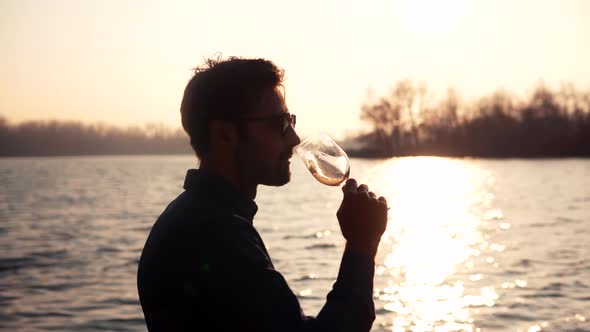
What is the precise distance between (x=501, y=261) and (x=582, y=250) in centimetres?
278

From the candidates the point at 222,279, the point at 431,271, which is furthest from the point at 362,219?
the point at 431,271

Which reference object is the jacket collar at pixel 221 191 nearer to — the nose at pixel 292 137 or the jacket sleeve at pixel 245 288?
the jacket sleeve at pixel 245 288

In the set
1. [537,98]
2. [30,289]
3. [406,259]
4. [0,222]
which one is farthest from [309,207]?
[537,98]

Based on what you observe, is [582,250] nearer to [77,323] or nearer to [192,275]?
[77,323]

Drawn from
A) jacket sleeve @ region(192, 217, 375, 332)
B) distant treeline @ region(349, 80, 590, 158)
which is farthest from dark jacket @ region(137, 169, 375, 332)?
distant treeline @ region(349, 80, 590, 158)

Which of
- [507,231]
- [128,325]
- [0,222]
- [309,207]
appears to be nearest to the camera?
[128,325]

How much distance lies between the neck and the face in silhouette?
13mm

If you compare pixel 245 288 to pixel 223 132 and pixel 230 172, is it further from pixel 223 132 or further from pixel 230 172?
pixel 223 132

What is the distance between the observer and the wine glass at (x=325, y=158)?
10.5 feet

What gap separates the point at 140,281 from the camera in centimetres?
240

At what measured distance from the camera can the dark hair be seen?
2.46 metres

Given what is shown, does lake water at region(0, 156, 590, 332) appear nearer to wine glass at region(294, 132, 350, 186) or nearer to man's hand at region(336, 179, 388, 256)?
wine glass at region(294, 132, 350, 186)

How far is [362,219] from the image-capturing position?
242cm

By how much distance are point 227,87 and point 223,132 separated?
0.15 meters
